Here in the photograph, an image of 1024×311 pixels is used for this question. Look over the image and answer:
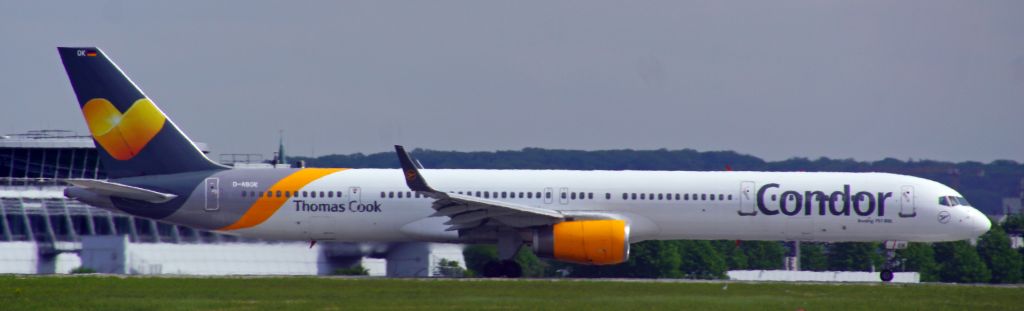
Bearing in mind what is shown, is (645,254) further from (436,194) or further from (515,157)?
(515,157)

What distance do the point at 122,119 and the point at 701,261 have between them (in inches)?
874

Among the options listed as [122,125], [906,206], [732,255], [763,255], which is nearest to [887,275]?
[906,206]

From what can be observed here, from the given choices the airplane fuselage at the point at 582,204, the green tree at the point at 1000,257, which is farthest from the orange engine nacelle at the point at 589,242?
the green tree at the point at 1000,257

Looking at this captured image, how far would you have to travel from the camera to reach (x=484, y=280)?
102 feet

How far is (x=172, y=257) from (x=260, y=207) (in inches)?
224

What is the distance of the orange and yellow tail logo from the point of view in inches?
1352

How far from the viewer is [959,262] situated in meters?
51.2

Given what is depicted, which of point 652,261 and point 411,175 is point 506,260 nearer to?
point 411,175

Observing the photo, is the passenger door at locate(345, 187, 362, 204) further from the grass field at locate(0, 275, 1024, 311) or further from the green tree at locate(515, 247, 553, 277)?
the green tree at locate(515, 247, 553, 277)

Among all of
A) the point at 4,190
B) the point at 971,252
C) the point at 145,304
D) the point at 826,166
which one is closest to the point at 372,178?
the point at 145,304

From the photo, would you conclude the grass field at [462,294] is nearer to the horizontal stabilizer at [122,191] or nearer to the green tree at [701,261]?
the horizontal stabilizer at [122,191]

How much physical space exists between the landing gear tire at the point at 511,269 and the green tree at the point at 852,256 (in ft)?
67.1

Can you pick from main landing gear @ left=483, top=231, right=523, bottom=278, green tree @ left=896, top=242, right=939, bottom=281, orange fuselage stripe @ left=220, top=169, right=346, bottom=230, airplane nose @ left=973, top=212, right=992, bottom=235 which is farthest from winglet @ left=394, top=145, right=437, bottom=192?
green tree @ left=896, top=242, right=939, bottom=281

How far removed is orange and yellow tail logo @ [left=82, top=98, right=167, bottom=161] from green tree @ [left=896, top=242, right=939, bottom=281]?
1046 inches
